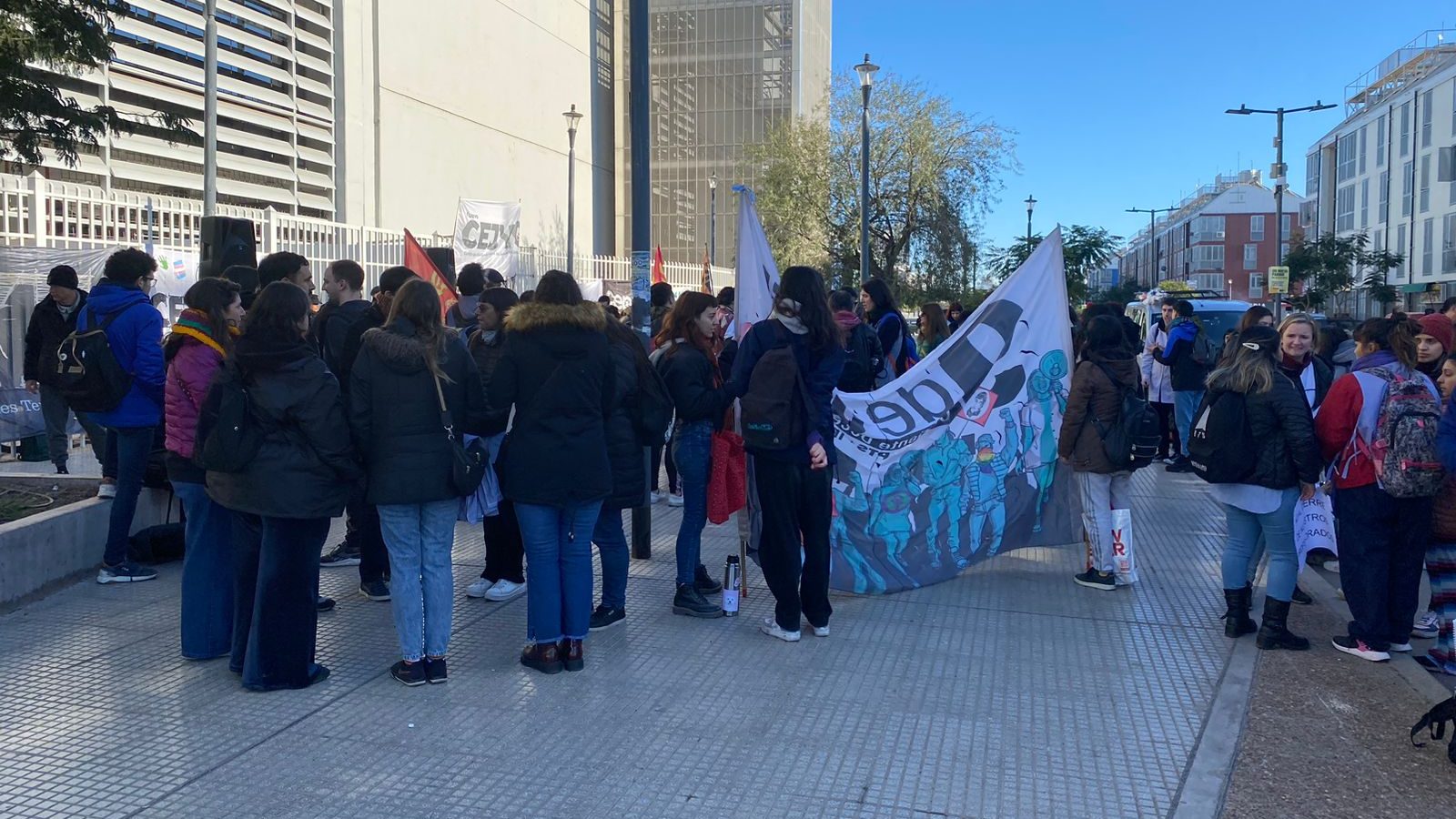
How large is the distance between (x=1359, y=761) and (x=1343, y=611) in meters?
2.57

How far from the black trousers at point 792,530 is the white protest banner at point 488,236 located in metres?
16.2

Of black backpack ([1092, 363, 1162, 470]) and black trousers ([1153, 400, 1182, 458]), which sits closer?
black backpack ([1092, 363, 1162, 470])

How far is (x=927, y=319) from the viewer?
1094 centimetres

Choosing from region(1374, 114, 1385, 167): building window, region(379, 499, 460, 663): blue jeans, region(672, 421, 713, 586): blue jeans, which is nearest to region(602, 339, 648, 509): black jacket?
region(672, 421, 713, 586): blue jeans

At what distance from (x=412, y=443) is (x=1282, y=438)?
167 inches

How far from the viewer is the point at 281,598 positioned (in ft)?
16.7

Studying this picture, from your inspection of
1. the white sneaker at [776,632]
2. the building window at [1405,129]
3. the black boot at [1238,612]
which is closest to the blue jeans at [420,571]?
the white sneaker at [776,632]

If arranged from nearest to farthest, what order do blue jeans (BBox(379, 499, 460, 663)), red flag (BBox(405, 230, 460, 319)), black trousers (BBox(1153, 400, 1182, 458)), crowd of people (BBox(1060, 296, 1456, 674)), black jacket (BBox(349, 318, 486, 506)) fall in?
1. black jacket (BBox(349, 318, 486, 506))
2. blue jeans (BBox(379, 499, 460, 663))
3. crowd of people (BBox(1060, 296, 1456, 674))
4. red flag (BBox(405, 230, 460, 319))
5. black trousers (BBox(1153, 400, 1182, 458))

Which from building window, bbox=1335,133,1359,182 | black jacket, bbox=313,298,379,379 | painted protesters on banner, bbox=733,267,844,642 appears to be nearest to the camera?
painted protesters on banner, bbox=733,267,844,642

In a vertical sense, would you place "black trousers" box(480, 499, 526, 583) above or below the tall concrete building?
below

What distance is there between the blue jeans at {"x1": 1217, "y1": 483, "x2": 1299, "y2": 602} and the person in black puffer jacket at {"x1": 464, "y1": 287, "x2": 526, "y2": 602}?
151 inches

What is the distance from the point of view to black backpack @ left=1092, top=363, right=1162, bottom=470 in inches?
271

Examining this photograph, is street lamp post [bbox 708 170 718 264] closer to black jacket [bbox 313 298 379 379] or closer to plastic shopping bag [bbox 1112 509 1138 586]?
plastic shopping bag [bbox 1112 509 1138 586]

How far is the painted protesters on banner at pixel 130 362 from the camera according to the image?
6629 millimetres
